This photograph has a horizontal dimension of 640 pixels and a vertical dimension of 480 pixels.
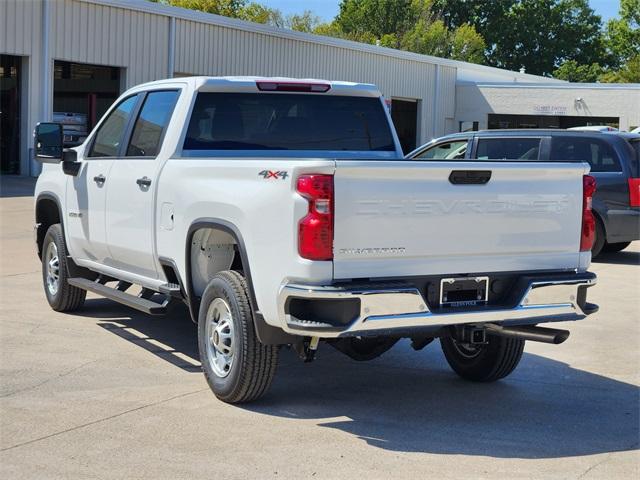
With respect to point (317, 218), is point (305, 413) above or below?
below

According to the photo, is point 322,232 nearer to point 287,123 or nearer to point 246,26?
point 287,123

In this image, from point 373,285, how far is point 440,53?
7651 cm

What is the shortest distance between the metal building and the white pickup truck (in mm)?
18339

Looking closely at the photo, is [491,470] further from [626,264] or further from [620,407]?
[626,264]

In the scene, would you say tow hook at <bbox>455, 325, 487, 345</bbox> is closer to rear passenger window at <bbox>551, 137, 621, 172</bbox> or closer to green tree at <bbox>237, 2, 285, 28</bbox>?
rear passenger window at <bbox>551, 137, 621, 172</bbox>

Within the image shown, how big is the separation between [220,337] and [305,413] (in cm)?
71

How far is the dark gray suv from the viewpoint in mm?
13617

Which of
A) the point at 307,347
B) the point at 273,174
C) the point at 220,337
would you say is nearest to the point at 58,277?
the point at 220,337

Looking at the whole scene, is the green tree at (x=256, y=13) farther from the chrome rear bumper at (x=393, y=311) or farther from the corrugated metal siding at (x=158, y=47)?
the chrome rear bumper at (x=393, y=311)

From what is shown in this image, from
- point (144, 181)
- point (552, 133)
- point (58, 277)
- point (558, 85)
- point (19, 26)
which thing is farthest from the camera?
point (558, 85)

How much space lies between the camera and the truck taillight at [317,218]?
5332 mm

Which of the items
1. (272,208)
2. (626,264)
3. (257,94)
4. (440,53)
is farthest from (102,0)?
(440,53)

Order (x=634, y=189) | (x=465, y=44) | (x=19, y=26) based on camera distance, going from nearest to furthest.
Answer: (x=634, y=189)
(x=19, y=26)
(x=465, y=44)

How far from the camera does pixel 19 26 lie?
24438 millimetres
